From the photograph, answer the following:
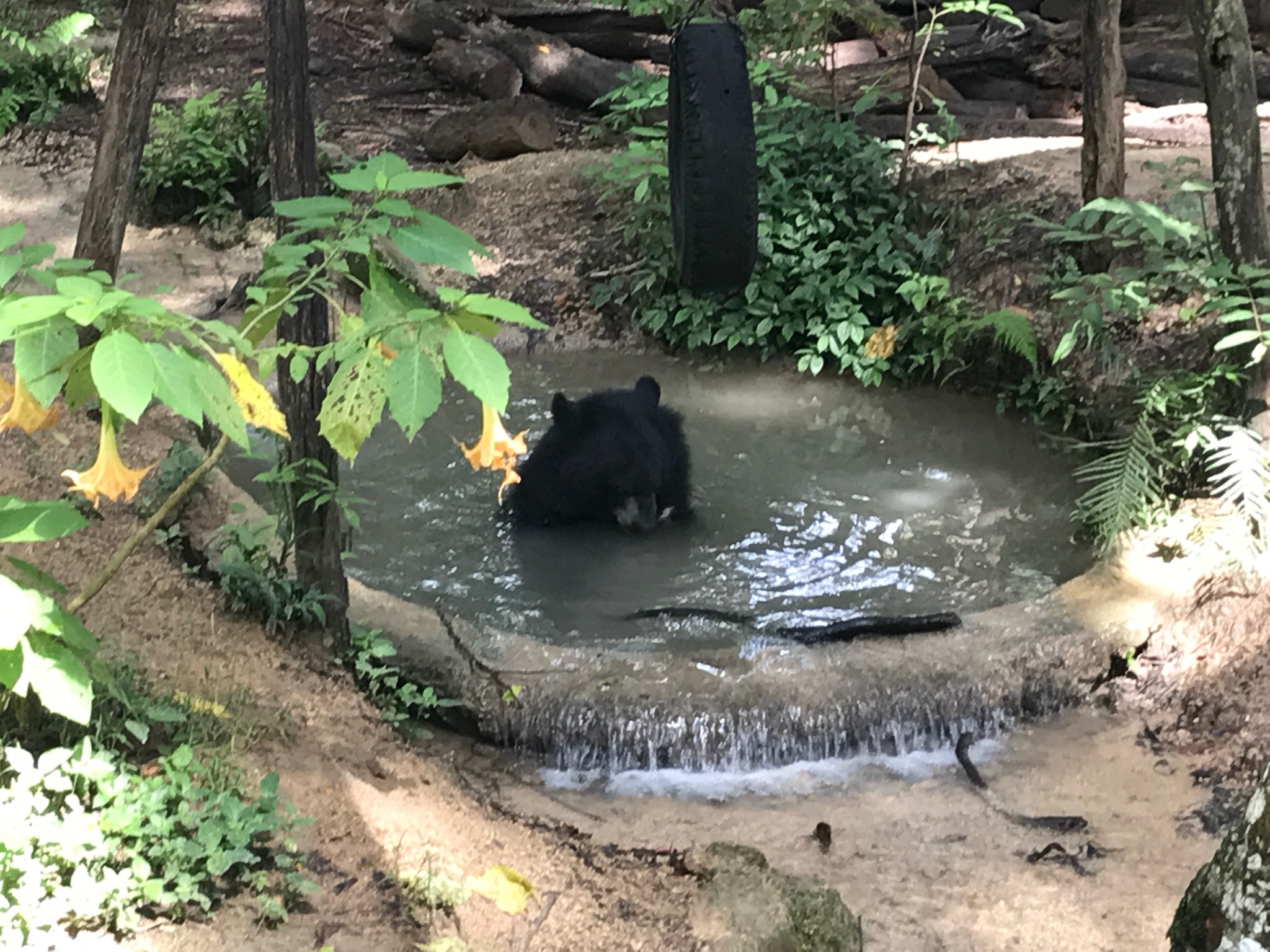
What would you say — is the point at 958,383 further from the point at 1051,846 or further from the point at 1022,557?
the point at 1051,846

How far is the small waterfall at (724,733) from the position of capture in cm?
530

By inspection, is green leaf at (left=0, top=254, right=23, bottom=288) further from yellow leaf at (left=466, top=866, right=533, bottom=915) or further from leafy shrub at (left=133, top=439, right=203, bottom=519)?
leafy shrub at (left=133, top=439, right=203, bottom=519)

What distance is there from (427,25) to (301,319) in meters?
12.9

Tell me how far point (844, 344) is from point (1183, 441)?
11.8 feet

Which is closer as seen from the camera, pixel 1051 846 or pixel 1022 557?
pixel 1051 846

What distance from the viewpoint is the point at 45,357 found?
237 centimetres

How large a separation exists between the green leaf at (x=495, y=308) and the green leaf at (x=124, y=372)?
0.54 meters

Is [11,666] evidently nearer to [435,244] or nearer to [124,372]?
[124,372]

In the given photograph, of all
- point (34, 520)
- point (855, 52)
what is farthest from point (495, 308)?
point (855, 52)

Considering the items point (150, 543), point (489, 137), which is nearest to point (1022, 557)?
point (150, 543)

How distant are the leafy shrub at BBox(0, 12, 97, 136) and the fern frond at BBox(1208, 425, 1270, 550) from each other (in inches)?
464

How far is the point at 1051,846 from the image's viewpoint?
4.71 m

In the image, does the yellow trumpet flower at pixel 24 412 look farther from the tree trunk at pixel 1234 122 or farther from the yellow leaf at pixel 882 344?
the yellow leaf at pixel 882 344

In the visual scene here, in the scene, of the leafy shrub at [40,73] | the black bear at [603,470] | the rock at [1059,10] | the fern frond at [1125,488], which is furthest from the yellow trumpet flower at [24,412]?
the rock at [1059,10]
